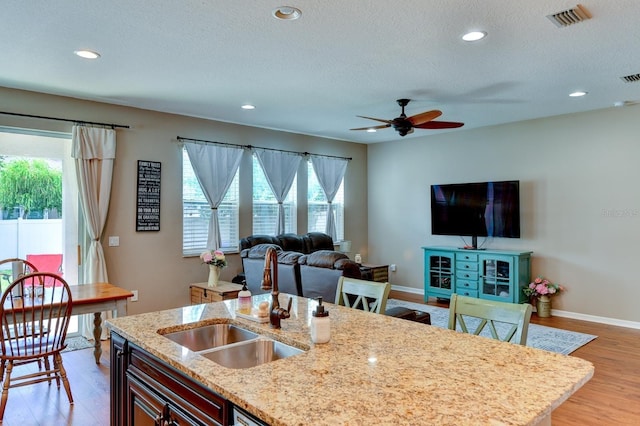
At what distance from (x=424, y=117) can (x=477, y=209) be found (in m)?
2.61

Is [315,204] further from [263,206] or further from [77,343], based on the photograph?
[77,343]

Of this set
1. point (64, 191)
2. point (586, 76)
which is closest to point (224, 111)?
point (64, 191)

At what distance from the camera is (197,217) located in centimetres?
604

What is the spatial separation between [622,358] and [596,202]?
219 centimetres

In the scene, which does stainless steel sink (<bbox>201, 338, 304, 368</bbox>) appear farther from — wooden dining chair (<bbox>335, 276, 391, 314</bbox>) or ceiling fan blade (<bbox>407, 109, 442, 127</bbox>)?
ceiling fan blade (<bbox>407, 109, 442, 127</bbox>)

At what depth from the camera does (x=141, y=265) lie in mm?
5441

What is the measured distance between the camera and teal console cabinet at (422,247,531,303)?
5.94 m

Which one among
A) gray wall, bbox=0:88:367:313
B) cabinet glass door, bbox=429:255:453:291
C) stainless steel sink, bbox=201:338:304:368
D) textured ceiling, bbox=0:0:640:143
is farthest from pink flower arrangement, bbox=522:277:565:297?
stainless steel sink, bbox=201:338:304:368

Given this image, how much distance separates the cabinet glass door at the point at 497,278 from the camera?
5.98 m

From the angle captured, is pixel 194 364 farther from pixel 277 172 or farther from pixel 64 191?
pixel 277 172

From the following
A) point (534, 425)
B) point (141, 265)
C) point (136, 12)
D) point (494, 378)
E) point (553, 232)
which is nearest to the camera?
point (534, 425)

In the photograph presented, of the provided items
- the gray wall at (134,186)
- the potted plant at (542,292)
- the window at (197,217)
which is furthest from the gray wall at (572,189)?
the gray wall at (134,186)

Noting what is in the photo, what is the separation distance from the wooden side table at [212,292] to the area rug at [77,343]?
130 cm

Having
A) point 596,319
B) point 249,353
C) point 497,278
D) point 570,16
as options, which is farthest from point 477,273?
point 249,353
